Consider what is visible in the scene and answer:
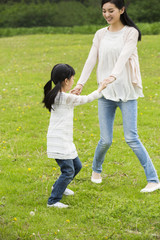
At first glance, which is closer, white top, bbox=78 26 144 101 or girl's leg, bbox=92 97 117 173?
white top, bbox=78 26 144 101

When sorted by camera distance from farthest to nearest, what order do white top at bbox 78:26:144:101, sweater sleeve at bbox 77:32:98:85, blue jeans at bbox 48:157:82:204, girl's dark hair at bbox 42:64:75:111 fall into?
sweater sleeve at bbox 77:32:98:85
white top at bbox 78:26:144:101
blue jeans at bbox 48:157:82:204
girl's dark hair at bbox 42:64:75:111

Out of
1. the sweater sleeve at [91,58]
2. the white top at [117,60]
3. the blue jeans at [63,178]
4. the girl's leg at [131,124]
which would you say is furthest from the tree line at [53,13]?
the blue jeans at [63,178]

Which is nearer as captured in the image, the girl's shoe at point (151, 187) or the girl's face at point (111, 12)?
the girl's face at point (111, 12)

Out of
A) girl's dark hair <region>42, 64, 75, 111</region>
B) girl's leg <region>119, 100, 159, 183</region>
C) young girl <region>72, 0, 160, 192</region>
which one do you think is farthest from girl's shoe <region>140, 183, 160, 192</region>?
girl's dark hair <region>42, 64, 75, 111</region>

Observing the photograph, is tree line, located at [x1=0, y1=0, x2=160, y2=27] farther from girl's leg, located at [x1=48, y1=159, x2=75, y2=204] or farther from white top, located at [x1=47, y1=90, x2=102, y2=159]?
girl's leg, located at [x1=48, y1=159, x2=75, y2=204]

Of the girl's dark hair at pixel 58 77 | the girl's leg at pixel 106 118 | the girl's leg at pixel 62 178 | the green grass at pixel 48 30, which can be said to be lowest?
the green grass at pixel 48 30

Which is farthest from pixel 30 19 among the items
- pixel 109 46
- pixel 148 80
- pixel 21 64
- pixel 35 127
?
pixel 109 46

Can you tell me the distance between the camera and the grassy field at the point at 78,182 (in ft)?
13.8

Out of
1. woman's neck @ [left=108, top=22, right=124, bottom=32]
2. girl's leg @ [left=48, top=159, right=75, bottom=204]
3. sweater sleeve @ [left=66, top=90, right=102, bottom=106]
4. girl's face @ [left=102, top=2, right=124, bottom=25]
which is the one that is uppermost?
girl's face @ [left=102, top=2, right=124, bottom=25]

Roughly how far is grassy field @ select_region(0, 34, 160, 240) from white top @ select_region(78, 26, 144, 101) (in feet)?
4.29

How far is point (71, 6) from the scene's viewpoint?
1437 inches

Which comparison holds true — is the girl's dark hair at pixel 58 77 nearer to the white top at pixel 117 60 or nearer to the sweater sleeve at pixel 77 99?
the sweater sleeve at pixel 77 99

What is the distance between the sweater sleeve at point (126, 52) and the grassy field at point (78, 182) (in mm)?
1568

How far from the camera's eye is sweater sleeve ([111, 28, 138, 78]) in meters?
4.58
